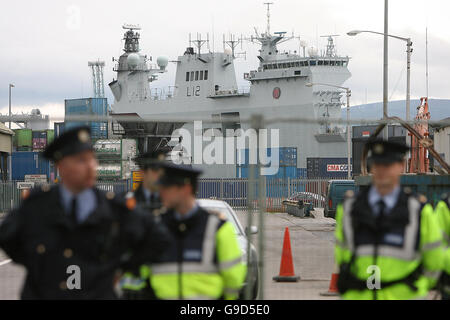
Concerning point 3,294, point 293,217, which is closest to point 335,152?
point 293,217

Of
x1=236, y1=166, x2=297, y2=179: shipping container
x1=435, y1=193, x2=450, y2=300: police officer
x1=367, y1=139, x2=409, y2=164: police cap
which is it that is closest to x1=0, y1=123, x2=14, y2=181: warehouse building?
x1=236, y1=166, x2=297, y2=179: shipping container

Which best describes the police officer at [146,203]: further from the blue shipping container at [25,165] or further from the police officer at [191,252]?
the blue shipping container at [25,165]

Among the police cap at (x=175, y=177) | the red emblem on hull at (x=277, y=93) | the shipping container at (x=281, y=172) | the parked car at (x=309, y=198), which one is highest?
the red emblem on hull at (x=277, y=93)

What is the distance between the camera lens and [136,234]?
15.2 feet

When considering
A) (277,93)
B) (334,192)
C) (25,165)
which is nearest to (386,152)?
(334,192)

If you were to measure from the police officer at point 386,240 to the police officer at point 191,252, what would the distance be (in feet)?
2.53

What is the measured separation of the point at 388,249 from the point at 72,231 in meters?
2.05

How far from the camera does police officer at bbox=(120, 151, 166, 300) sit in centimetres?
544

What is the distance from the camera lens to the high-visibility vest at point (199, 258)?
512 cm

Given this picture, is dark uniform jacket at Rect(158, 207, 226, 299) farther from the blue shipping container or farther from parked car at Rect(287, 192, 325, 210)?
the blue shipping container

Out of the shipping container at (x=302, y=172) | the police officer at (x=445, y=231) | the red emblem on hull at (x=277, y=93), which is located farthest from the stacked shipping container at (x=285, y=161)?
the police officer at (x=445, y=231)

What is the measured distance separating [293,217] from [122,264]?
3346cm

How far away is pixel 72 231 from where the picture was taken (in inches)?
177

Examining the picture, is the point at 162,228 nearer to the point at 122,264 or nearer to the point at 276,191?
the point at 122,264
